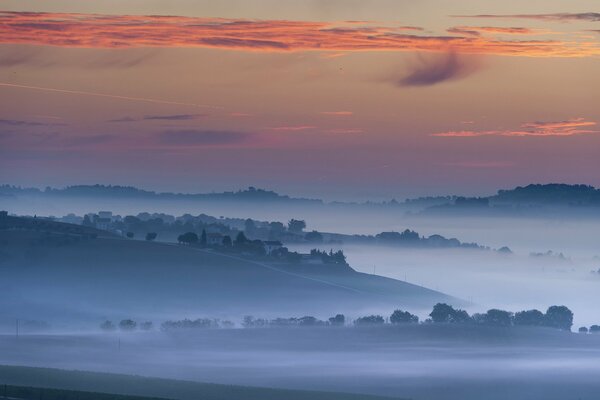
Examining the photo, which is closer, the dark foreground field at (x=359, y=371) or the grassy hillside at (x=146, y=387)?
the grassy hillside at (x=146, y=387)

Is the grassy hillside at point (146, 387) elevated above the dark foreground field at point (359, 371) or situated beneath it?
situated beneath

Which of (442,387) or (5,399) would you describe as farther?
(442,387)

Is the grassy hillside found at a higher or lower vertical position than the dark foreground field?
lower

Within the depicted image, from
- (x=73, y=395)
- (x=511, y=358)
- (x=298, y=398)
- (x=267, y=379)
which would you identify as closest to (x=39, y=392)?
(x=73, y=395)

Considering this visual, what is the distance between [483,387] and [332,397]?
3323cm

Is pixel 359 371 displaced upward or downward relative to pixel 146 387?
upward

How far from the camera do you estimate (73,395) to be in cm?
11244

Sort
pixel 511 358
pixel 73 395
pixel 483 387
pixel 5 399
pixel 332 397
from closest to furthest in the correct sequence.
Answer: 1. pixel 5 399
2. pixel 73 395
3. pixel 332 397
4. pixel 483 387
5. pixel 511 358

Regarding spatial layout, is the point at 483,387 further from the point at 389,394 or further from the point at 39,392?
the point at 39,392

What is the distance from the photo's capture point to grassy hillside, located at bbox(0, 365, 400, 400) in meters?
123

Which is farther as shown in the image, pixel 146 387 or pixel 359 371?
pixel 359 371

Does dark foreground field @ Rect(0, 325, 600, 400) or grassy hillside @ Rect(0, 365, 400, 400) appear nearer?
grassy hillside @ Rect(0, 365, 400, 400)

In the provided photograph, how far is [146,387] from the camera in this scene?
128250 millimetres

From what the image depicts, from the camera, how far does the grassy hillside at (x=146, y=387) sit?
123 meters
